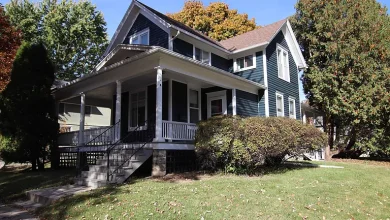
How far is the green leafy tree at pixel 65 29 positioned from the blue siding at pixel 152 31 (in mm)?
19333

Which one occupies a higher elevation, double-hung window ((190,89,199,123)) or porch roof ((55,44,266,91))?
porch roof ((55,44,266,91))

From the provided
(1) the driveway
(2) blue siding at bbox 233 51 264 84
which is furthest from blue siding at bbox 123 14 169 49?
(1) the driveway

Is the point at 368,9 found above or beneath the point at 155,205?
above

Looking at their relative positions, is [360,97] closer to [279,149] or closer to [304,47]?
[304,47]

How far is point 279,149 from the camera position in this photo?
1028cm

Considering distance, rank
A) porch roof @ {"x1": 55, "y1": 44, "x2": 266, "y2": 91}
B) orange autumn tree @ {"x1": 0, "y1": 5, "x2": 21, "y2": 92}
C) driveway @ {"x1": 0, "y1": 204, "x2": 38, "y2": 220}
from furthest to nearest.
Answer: orange autumn tree @ {"x1": 0, "y1": 5, "x2": 21, "y2": 92} → porch roof @ {"x1": 55, "y1": 44, "x2": 266, "y2": 91} → driveway @ {"x1": 0, "y1": 204, "x2": 38, "y2": 220}

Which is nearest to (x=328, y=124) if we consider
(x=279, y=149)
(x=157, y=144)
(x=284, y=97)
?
(x=284, y=97)

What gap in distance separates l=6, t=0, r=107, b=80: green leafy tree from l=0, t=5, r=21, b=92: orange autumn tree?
13599mm

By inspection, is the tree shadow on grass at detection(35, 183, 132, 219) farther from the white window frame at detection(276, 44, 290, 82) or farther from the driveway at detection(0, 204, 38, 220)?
the white window frame at detection(276, 44, 290, 82)

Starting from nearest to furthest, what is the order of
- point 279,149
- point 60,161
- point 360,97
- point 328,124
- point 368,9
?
point 279,149 < point 60,161 < point 360,97 < point 368,9 < point 328,124

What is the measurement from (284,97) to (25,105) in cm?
1406

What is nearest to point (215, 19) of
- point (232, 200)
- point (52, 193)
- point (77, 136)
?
point (77, 136)

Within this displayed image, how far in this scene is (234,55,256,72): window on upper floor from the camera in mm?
17562

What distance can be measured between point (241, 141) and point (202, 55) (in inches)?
320
